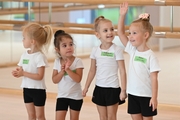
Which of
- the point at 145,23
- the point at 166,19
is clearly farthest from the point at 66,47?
the point at 166,19

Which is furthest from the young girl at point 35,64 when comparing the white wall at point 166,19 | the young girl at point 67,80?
the white wall at point 166,19

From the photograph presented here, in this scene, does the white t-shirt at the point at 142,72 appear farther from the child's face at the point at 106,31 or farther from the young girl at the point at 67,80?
the young girl at the point at 67,80

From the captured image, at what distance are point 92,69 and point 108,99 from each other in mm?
310

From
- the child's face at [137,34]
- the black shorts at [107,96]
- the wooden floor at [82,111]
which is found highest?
the child's face at [137,34]

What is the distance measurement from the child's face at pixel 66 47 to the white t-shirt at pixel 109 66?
241 millimetres

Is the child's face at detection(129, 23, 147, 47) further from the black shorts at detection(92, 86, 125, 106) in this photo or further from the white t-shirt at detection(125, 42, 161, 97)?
the black shorts at detection(92, 86, 125, 106)

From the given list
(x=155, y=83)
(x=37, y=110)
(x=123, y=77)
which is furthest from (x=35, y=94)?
(x=155, y=83)

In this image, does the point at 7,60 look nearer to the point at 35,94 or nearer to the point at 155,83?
the point at 35,94

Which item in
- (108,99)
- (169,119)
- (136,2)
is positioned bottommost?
(169,119)

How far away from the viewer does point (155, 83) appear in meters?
3.75

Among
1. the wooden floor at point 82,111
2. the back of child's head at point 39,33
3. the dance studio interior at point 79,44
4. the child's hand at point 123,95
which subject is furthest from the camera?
the dance studio interior at point 79,44

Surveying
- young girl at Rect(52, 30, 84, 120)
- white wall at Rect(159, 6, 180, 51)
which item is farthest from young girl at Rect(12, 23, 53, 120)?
white wall at Rect(159, 6, 180, 51)

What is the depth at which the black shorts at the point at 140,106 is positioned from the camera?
3848 mm

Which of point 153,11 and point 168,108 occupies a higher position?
point 153,11
